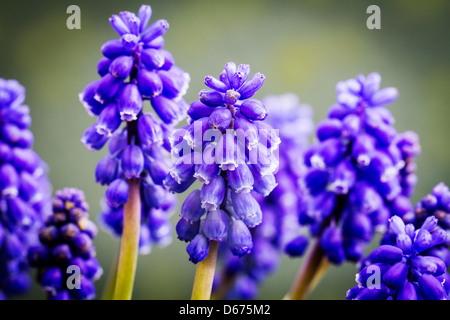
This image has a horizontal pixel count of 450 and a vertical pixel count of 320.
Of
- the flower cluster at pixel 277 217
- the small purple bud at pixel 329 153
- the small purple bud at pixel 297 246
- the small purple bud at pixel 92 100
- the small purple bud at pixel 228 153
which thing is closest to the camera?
the small purple bud at pixel 228 153

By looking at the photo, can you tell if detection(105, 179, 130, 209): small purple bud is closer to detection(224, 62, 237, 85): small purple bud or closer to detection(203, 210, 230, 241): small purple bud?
detection(203, 210, 230, 241): small purple bud

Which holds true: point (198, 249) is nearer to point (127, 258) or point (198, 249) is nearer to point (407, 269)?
point (127, 258)

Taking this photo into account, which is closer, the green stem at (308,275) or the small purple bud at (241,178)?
the small purple bud at (241,178)

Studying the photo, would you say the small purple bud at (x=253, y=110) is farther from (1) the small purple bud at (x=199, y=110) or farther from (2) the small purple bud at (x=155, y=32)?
(2) the small purple bud at (x=155, y=32)

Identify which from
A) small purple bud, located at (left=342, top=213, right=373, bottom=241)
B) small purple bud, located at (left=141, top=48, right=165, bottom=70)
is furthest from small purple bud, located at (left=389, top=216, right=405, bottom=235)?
small purple bud, located at (left=141, top=48, right=165, bottom=70)

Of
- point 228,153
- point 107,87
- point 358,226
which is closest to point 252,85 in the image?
point 228,153

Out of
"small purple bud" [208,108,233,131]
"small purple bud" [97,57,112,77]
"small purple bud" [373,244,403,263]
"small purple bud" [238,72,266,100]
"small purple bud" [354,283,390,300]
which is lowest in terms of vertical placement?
"small purple bud" [354,283,390,300]

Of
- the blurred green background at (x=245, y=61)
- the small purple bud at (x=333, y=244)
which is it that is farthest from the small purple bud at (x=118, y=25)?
the blurred green background at (x=245, y=61)
